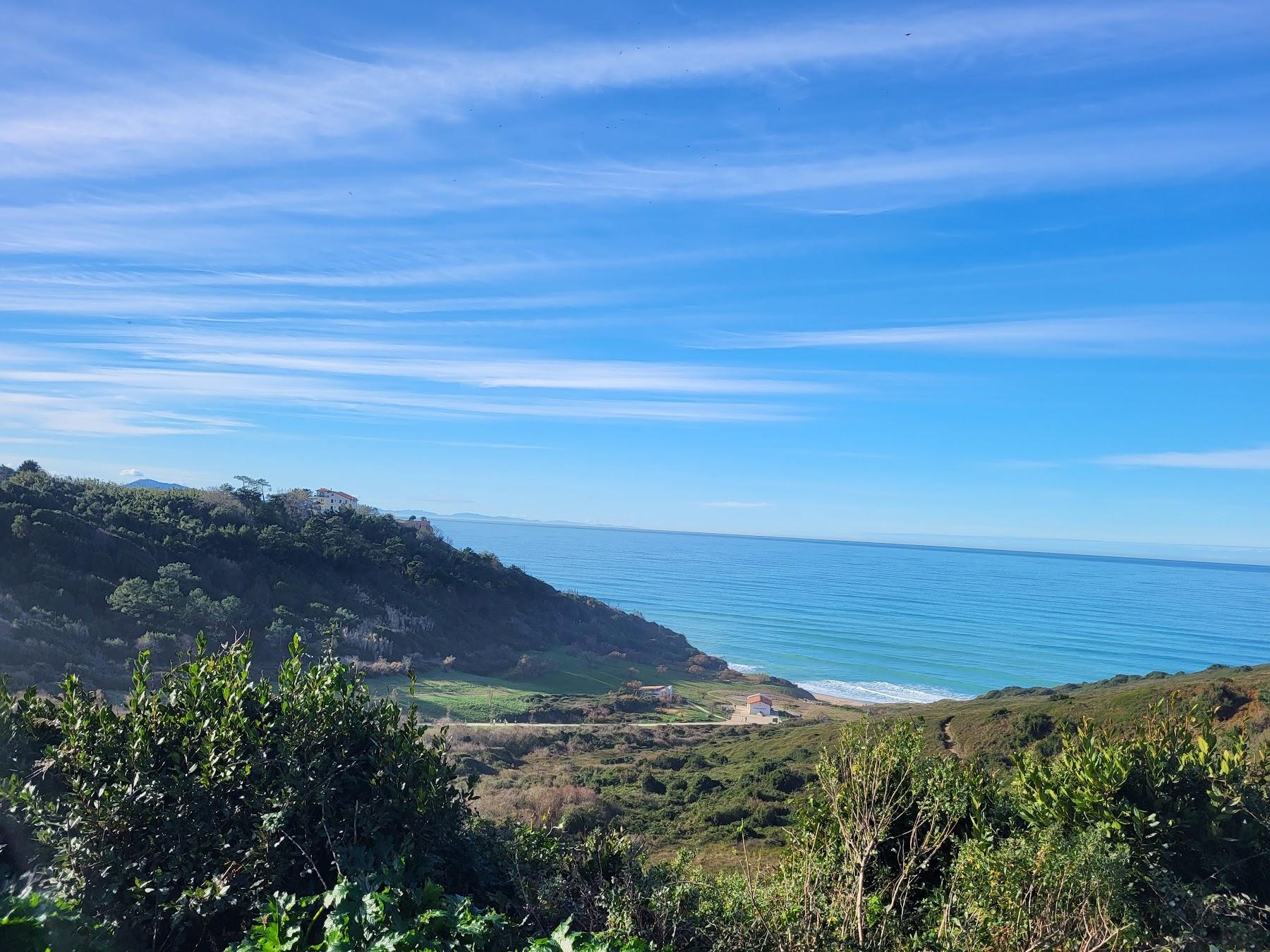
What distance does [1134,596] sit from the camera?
14988 cm

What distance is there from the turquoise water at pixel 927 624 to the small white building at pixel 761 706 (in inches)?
751

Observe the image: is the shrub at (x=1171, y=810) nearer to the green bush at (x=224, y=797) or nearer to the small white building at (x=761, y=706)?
the green bush at (x=224, y=797)

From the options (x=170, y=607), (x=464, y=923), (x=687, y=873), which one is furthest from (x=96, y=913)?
(x=170, y=607)

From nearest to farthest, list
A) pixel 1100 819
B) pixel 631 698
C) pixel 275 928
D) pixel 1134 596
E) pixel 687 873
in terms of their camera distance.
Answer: pixel 275 928 < pixel 1100 819 < pixel 687 873 < pixel 631 698 < pixel 1134 596

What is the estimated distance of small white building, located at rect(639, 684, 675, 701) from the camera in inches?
1896

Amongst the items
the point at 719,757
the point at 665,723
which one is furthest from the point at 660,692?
the point at 719,757

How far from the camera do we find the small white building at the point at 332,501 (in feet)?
226

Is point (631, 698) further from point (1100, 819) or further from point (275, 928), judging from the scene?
point (275, 928)

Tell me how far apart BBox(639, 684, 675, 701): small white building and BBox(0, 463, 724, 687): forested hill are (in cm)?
825

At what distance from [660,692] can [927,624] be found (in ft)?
226

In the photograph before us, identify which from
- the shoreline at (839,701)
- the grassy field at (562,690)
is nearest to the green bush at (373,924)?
the grassy field at (562,690)

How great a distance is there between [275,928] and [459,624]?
167 feet

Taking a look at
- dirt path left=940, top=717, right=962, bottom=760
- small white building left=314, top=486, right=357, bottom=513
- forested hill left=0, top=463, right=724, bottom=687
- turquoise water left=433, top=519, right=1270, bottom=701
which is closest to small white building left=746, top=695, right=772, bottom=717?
forested hill left=0, top=463, right=724, bottom=687

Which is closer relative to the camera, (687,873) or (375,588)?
(687,873)
